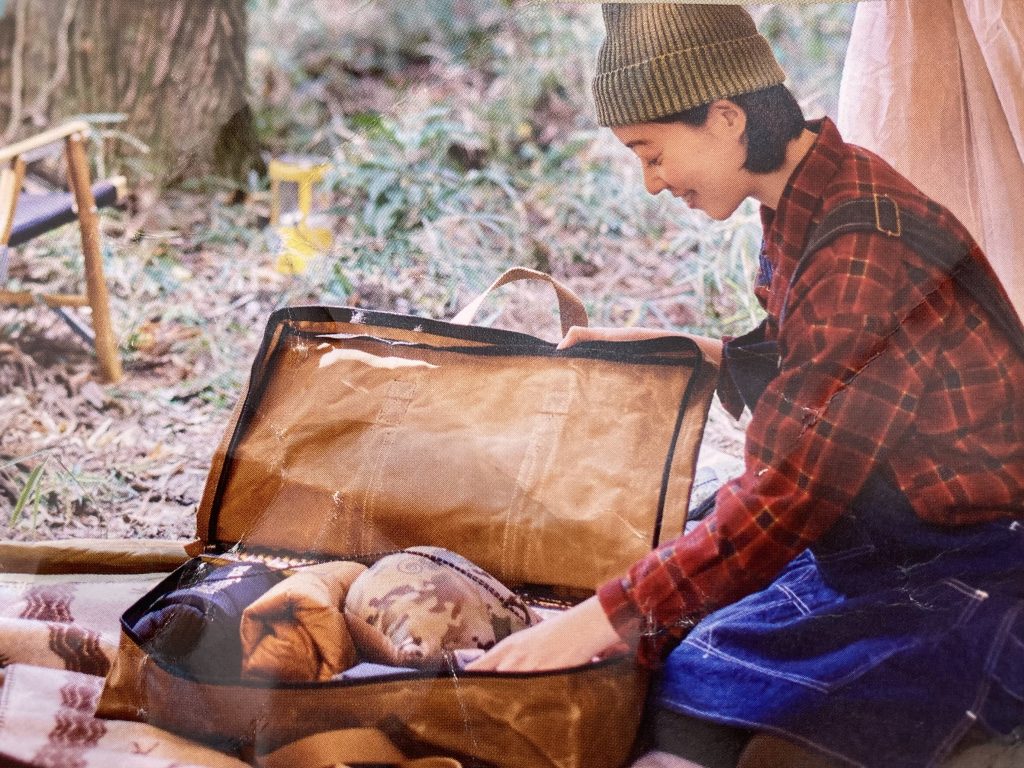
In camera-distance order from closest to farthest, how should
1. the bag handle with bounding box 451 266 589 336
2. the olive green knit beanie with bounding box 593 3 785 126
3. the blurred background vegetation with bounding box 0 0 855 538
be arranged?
the olive green knit beanie with bounding box 593 3 785 126, the blurred background vegetation with bounding box 0 0 855 538, the bag handle with bounding box 451 266 589 336

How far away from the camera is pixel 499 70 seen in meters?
0.92

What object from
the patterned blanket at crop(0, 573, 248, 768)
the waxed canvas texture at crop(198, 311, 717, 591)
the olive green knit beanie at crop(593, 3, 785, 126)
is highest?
the olive green knit beanie at crop(593, 3, 785, 126)

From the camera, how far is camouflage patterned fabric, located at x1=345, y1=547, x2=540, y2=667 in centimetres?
93

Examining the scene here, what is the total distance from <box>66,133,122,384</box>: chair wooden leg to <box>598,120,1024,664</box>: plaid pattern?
0.62 meters

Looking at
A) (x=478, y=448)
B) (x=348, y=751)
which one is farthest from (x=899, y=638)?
(x=348, y=751)

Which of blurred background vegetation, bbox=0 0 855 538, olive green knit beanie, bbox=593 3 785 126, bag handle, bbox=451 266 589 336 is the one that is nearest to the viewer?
olive green knit beanie, bbox=593 3 785 126

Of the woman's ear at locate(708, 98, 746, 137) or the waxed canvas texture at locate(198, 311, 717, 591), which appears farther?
the waxed canvas texture at locate(198, 311, 717, 591)

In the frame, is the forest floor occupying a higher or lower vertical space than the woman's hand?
higher

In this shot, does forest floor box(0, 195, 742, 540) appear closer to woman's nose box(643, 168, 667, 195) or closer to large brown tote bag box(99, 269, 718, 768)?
large brown tote bag box(99, 269, 718, 768)

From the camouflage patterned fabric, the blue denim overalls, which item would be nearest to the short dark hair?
the blue denim overalls

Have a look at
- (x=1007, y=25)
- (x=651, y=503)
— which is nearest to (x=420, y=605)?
(x=651, y=503)

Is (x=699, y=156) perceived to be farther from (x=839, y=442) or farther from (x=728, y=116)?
(x=839, y=442)

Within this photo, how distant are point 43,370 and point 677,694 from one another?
0.82 meters

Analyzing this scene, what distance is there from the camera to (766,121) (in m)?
0.86
